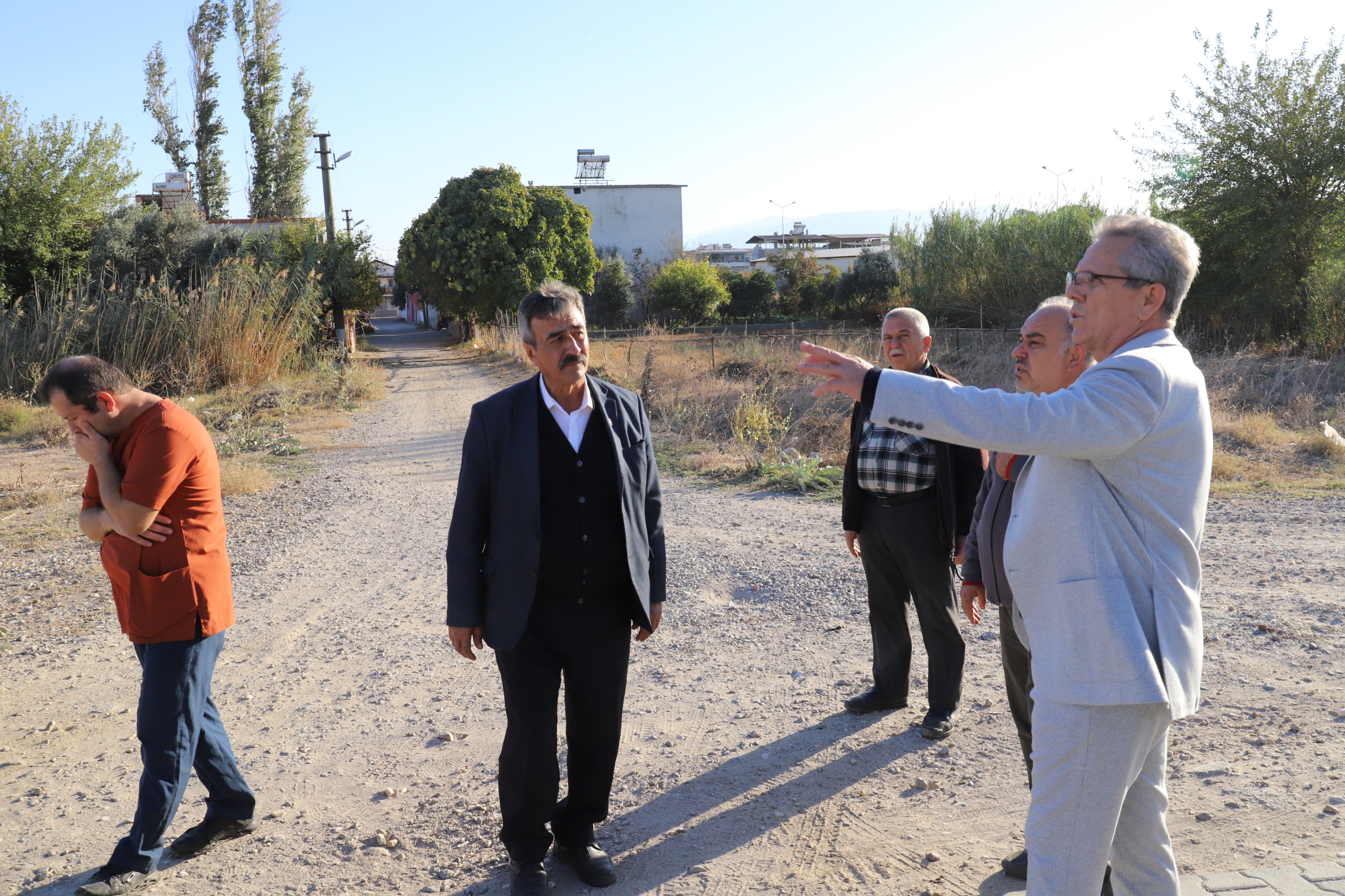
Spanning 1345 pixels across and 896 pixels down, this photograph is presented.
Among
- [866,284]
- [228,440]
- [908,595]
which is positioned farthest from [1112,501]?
[866,284]

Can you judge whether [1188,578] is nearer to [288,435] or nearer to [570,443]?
[570,443]

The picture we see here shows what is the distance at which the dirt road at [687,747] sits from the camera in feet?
10.4

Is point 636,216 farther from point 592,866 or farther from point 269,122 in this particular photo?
point 592,866

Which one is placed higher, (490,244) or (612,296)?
(490,244)

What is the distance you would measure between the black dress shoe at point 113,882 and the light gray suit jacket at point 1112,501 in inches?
116

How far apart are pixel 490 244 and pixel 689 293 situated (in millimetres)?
15007

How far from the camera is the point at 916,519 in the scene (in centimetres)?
394

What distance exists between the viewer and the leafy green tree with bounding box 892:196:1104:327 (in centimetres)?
2483

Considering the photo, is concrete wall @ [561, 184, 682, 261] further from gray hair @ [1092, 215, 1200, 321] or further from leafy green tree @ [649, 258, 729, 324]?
gray hair @ [1092, 215, 1200, 321]

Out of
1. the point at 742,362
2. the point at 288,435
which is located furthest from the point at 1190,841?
the point at 742,362

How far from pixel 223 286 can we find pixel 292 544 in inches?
496

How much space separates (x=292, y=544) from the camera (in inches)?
305

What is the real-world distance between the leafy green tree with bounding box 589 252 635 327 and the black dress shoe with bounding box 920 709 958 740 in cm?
4246

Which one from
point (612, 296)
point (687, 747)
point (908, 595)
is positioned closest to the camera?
point (687, 747)
